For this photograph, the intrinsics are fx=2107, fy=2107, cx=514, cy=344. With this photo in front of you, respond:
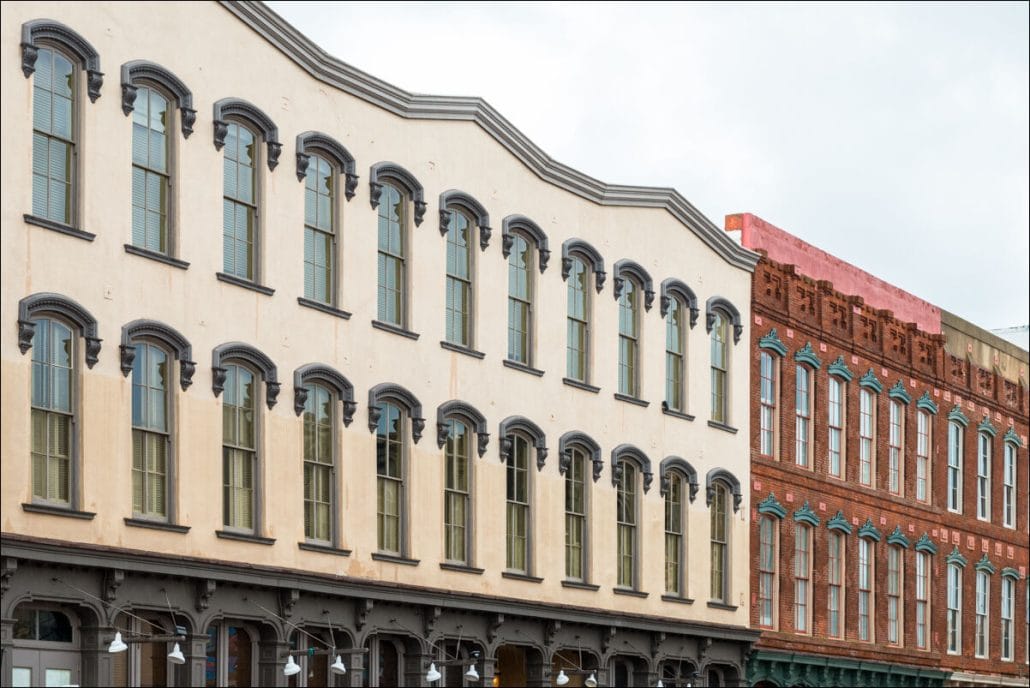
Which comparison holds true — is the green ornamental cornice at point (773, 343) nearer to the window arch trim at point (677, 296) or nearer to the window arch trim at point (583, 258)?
the window arch trim at point (677, 296)

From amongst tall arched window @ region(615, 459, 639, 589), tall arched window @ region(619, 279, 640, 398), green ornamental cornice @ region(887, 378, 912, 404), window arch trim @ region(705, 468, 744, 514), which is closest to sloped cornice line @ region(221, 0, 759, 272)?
tall arched window @ region(619, 279, 640, 398)

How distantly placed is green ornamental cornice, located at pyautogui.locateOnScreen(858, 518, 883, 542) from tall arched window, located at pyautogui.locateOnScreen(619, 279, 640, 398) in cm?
943

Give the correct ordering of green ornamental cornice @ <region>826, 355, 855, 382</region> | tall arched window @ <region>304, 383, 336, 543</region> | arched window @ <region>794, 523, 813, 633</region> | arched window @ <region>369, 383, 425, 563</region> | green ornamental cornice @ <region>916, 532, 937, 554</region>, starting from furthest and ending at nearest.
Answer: green ornamental cornice @ <region>916, 532, 937, 554</region> < green ornamental cornice @ <region>826, 355, 855, 382</region> < arched window @ <region>794, 523, 813, 633</region> < arched window @ <region>369, 383, 425, 563</region> < tall arched window @ <region>304, 383, 336, 543</region>

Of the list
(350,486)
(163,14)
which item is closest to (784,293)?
(350,486)

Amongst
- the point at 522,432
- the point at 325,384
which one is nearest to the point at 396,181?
the point at 325,384

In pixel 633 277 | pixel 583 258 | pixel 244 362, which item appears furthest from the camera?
pixel 633 277

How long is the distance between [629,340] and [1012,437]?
18674mm

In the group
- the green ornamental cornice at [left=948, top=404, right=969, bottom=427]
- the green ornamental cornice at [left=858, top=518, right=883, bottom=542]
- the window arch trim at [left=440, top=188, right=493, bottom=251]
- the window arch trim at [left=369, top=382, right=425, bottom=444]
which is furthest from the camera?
the green ornamental cornice at [left=948, top=404, right=969, bottom=427]

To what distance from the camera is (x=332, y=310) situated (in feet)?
103

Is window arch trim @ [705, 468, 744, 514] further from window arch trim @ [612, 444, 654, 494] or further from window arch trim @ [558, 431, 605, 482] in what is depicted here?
window arch trim @ [558, 431, 605, 482]

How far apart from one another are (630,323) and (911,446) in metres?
12.3

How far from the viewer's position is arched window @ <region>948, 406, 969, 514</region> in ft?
167

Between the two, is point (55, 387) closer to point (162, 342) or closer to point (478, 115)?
point (162, 342)

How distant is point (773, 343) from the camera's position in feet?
142
